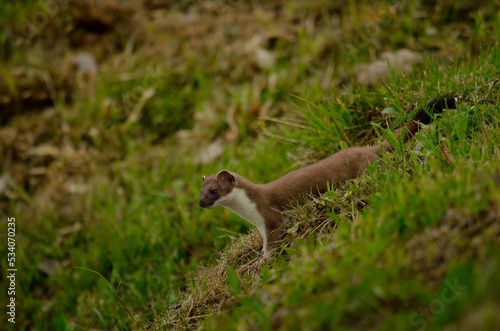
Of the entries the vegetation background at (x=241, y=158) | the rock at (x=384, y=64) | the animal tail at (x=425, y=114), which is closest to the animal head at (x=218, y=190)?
the vegetation background at (x=241, y=158)

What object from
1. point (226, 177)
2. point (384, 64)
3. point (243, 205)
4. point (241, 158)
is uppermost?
point (384, 64)

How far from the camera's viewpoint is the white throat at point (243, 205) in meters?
3.38

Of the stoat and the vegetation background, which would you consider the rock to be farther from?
the stoat

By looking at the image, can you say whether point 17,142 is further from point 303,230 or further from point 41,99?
point 303,230

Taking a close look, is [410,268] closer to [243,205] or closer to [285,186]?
[285,186]

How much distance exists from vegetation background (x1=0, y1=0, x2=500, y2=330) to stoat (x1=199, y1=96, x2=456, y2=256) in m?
0.13

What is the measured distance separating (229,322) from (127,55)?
233 inches

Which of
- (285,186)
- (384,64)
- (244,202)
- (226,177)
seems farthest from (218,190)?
(384,64)

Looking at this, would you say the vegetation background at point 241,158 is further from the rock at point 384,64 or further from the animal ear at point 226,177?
the animal ear at point 226,177

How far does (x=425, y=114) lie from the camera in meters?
3.27

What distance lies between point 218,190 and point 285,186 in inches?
20.9

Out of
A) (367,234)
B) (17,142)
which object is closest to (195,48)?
(17,142)

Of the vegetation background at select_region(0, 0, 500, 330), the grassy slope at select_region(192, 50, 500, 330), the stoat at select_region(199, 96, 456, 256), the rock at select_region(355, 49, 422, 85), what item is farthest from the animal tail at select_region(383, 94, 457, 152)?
the rock at select_region(355, 49, 422, 85)

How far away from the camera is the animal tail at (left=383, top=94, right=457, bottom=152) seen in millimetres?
3201
